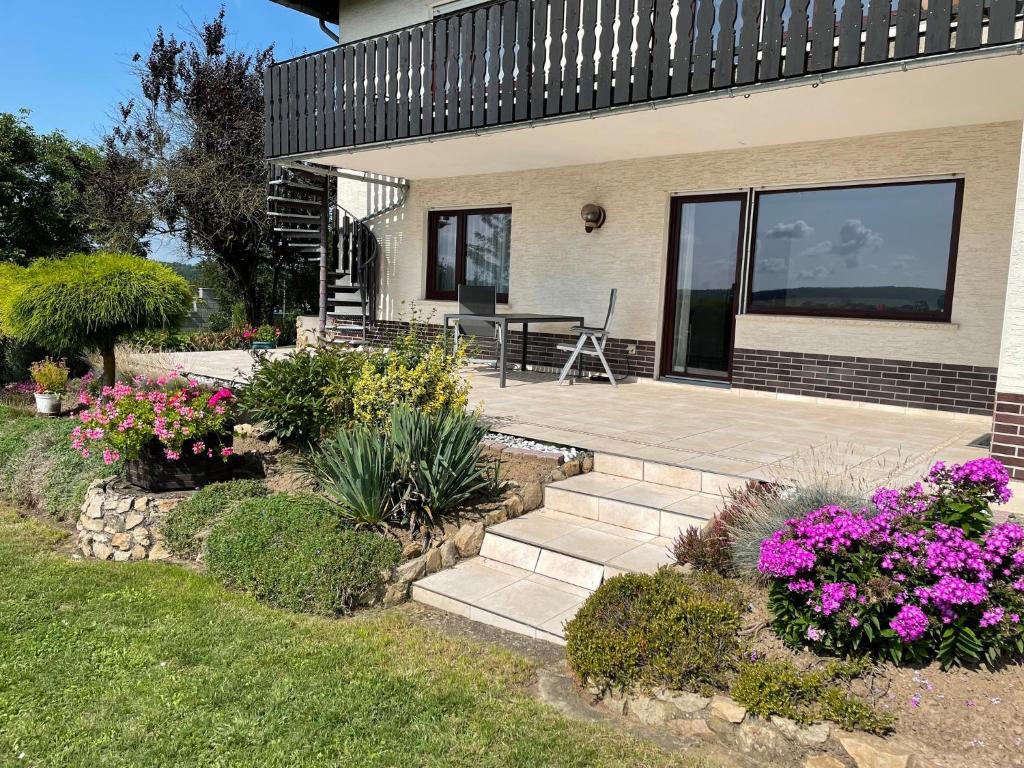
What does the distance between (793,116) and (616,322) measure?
3273 millimetres

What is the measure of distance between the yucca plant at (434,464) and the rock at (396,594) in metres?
0.44

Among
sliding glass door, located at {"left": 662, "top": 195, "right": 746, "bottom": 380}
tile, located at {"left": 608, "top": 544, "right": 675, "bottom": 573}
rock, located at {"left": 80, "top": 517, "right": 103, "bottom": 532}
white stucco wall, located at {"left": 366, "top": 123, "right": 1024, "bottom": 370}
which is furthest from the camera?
sliding glass door, located at {"left": 662, "top": 195, "right": 746, "bottom": 380}

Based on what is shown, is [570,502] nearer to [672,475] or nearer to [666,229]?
[672,475]

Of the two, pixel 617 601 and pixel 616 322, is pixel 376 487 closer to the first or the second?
pixel 617 601

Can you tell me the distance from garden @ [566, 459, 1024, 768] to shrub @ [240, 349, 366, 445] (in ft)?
9.76

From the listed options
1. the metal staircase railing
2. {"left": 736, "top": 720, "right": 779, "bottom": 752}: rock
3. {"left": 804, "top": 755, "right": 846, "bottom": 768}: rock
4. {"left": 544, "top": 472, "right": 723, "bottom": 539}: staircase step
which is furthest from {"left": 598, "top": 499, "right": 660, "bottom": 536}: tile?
the metal staircase railing

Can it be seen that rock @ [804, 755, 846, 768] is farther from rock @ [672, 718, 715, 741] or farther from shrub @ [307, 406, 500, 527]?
shrub @ [307, 406, 500, 527]

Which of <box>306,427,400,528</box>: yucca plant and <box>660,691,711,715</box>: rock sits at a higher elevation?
<box>306,427,400,528</box>: yucca plant

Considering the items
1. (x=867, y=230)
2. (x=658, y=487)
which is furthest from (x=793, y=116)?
(x=658, y=487)

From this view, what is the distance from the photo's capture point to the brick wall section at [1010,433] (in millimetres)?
4363

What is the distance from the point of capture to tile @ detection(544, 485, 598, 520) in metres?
4.50

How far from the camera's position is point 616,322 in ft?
30.3

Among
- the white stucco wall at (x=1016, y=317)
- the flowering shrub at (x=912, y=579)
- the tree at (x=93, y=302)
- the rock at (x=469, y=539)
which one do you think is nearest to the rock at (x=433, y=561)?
the rock at (x=469, y=539)

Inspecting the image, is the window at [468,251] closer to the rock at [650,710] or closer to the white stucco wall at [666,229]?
the white stucco wall at [666,229]
